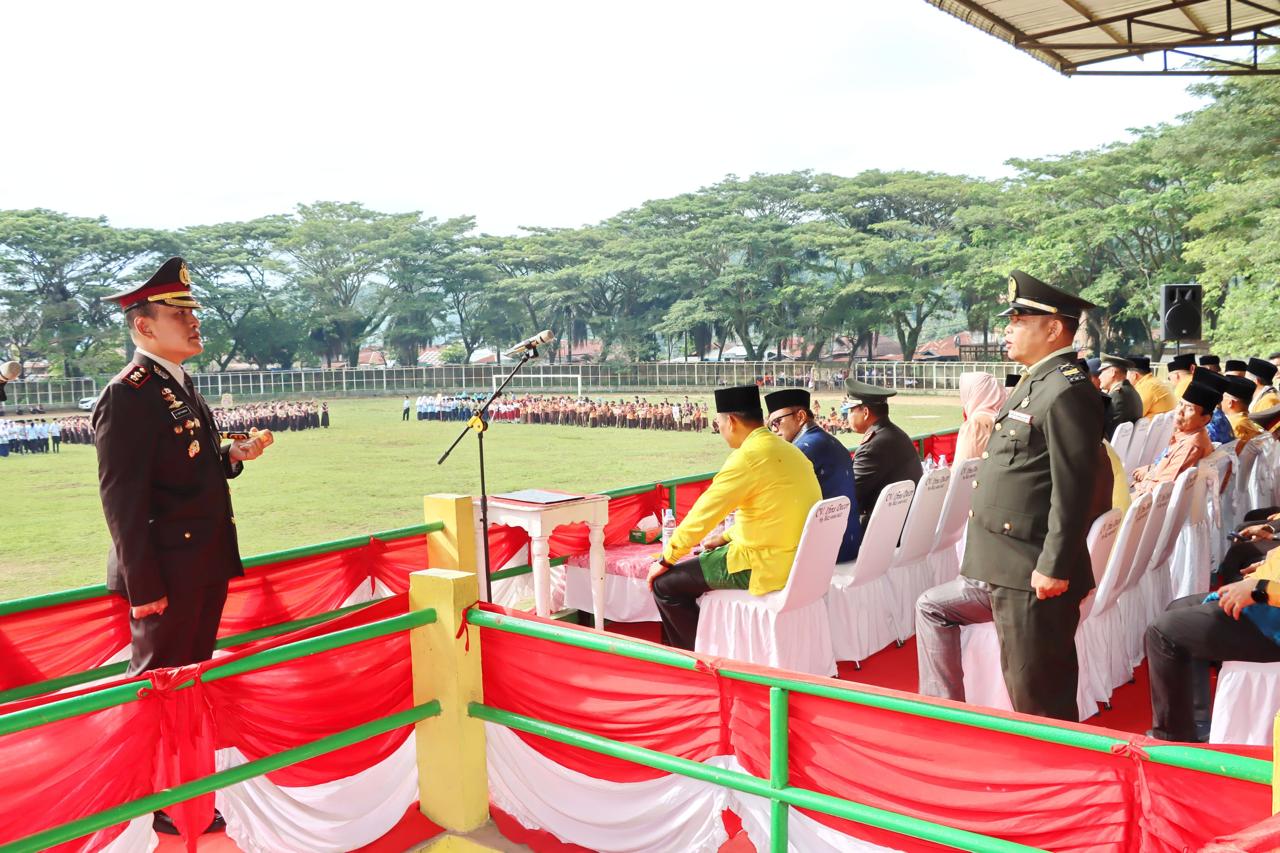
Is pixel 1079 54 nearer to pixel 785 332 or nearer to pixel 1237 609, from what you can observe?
pixel 1237 609

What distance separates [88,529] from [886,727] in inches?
601

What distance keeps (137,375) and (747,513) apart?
2.10m

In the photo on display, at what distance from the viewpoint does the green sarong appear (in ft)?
12.6

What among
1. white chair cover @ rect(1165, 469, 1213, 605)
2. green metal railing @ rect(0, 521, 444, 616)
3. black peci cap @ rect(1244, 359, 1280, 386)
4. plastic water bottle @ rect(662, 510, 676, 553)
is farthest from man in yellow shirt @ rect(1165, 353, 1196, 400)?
green metal railing @ rect(0, 521, 444, 616)

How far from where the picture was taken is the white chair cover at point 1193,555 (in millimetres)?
4613

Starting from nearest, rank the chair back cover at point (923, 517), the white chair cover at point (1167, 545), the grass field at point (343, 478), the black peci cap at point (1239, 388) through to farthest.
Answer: the white chair cover at point (1167, 545)
the chair back cover at point (923, 517)
the black peci cap at point (1239, 388)
the grass field at point (343, 478)

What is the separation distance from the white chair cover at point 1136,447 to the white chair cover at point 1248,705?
3.99 metres

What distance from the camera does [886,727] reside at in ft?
6.42

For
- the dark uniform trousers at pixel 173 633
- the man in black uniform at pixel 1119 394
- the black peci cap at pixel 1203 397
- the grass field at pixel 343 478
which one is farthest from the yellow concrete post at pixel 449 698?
the grass field at pixel 343 478

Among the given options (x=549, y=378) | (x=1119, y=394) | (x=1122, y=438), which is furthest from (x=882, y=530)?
(x=549, y=378)

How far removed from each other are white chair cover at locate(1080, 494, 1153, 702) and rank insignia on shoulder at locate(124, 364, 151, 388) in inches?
122

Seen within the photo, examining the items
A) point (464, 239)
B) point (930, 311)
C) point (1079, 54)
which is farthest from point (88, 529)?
point (464, 239)

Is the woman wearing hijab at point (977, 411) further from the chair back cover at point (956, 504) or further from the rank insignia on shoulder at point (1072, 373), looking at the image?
the rank insignia on shoulder at point (1072, 373)

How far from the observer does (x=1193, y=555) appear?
4688 millimetres
